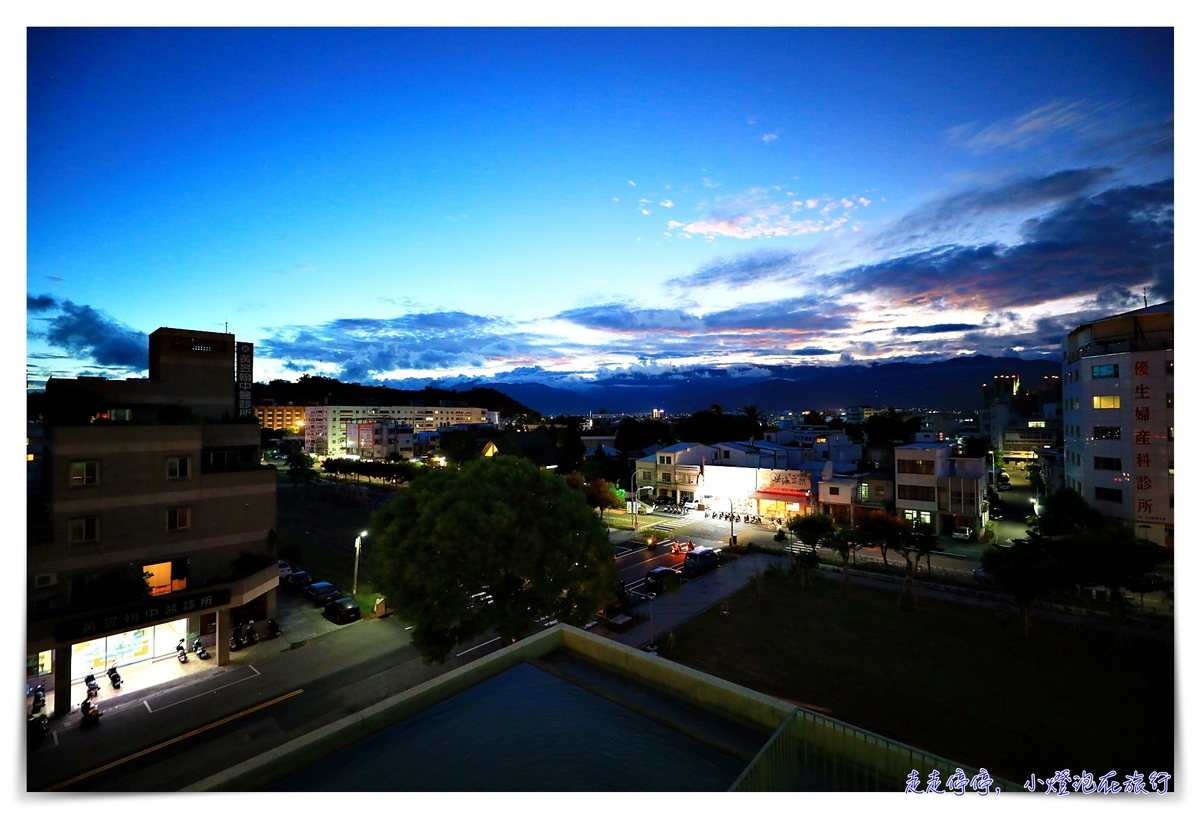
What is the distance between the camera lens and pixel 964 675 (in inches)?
466

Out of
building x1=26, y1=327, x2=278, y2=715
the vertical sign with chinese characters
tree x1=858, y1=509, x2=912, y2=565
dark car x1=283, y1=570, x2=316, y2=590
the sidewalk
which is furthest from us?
the vertical sign with chinese characters

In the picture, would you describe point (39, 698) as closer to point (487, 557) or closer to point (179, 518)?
point (179, 518)

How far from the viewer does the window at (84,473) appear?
41.0 ft

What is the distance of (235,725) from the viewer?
1084 cm

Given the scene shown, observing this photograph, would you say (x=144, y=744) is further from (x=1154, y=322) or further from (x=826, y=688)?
(x=1154, y=322)

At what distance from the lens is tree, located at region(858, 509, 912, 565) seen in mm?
18172

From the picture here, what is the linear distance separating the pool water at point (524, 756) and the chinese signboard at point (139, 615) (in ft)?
33.2

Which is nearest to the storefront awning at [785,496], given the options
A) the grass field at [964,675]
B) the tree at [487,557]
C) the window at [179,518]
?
the grass field at [964,675]

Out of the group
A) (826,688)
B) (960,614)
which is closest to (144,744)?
(826,688)

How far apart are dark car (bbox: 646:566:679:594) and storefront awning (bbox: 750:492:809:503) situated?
1209 cm

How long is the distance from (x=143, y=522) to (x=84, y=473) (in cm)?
172

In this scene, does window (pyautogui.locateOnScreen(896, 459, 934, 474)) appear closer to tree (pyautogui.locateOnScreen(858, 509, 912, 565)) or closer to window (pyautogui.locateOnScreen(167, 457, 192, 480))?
tree (pyautogui.locateOnScreen(858, 509, 912, 565))

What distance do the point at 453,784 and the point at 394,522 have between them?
27.0 ft

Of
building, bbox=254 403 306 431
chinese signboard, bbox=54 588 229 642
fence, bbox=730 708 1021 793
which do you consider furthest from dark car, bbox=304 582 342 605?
building, bbox=254 403 306 431
